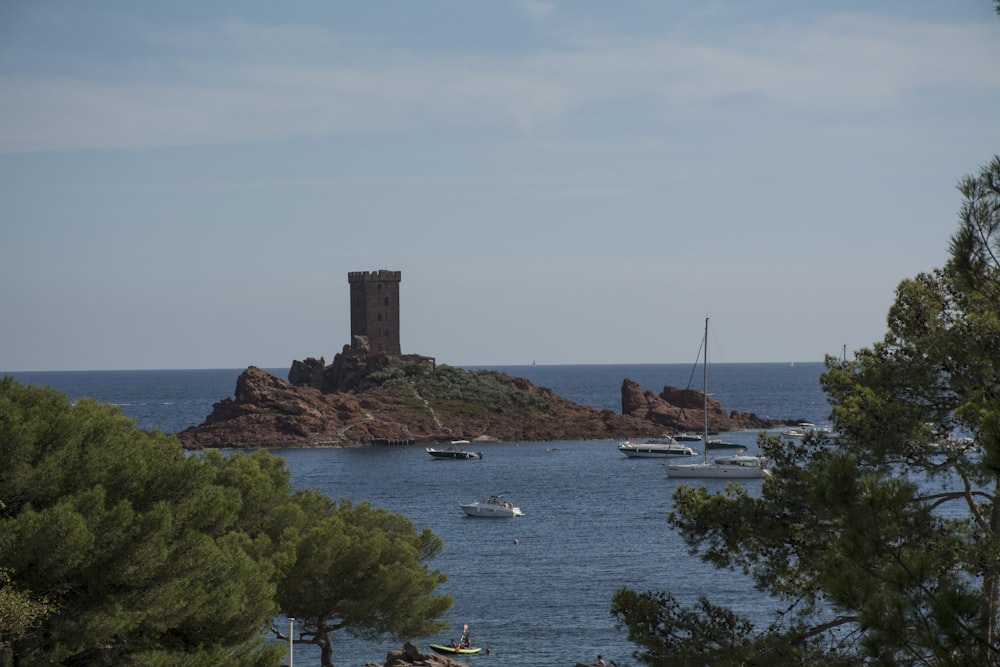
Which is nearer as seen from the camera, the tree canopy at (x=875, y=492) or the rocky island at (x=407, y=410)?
the tree canopy at (x=875, y=492)

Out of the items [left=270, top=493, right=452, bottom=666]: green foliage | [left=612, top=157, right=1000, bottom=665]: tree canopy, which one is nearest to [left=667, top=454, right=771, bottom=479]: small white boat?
[left=270, top=493, right=452, bottom=666]: green foliage

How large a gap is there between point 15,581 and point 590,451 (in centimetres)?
8631

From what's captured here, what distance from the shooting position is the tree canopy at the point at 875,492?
9523mm

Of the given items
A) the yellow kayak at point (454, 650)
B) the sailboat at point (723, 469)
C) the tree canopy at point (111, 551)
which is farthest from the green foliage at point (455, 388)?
the tree canopy at point (111, 551)

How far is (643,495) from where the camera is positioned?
2707 inches

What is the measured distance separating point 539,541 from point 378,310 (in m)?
75.6

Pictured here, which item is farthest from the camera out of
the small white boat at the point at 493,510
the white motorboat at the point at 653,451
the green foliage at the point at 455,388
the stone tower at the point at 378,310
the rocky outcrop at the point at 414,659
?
the stone tower at the point at 378,310

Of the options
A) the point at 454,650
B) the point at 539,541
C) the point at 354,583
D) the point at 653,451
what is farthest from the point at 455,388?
the point at 354,583

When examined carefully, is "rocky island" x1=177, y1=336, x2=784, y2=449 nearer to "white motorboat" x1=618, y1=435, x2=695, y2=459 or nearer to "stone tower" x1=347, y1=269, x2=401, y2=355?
"stone tower" x1=347, y1=269, x2=401, y2=355

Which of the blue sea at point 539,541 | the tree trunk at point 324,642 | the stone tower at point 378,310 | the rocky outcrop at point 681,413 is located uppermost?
the stone tower at point 378,310

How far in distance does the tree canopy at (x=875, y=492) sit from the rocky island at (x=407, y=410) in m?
82.1

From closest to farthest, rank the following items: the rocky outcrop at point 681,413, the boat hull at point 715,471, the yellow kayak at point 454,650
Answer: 1. the yellow kayak at point 454,650
2. the boat hull at point 715,471
3. the rocky outcrop at point 681,413

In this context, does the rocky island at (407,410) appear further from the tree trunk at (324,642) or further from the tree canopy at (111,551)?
the tree canopy at (111,551)

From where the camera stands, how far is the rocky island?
99562 millimetres
